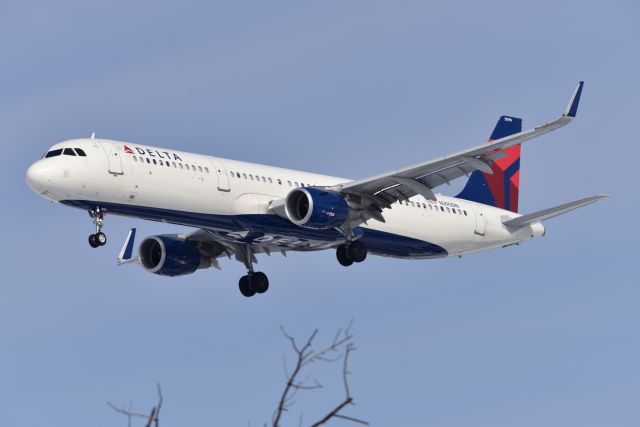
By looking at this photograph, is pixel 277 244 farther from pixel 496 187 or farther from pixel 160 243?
pixel 496 187

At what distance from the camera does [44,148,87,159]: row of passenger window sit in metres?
41.0

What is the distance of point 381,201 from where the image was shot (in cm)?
4550

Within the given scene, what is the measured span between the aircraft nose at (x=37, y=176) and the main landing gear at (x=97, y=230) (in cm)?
205

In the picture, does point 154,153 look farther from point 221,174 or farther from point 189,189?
point 221,174

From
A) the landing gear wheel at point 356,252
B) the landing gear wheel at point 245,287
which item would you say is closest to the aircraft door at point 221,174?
the landing gear wheel at point 356,252

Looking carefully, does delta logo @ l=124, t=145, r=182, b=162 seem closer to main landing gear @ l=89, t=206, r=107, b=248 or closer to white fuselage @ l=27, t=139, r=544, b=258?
white fuselage @ l=27, t=139, r=544, b=258

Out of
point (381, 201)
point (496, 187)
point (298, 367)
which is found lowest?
point (298, 367)

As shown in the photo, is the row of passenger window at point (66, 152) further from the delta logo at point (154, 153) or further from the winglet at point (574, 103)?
the winglet at point (574, 103)

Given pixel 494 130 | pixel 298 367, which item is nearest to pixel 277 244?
pixel 494 130

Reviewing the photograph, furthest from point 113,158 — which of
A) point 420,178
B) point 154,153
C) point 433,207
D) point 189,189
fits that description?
point 433,207

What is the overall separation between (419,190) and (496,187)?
11995 mm

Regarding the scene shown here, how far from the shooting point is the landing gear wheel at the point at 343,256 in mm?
46188

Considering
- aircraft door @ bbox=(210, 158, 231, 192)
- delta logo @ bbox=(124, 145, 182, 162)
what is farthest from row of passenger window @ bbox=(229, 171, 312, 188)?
delta logo @ bbox=(124, 145, 182, 162)

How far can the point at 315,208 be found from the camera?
42.1 meters
